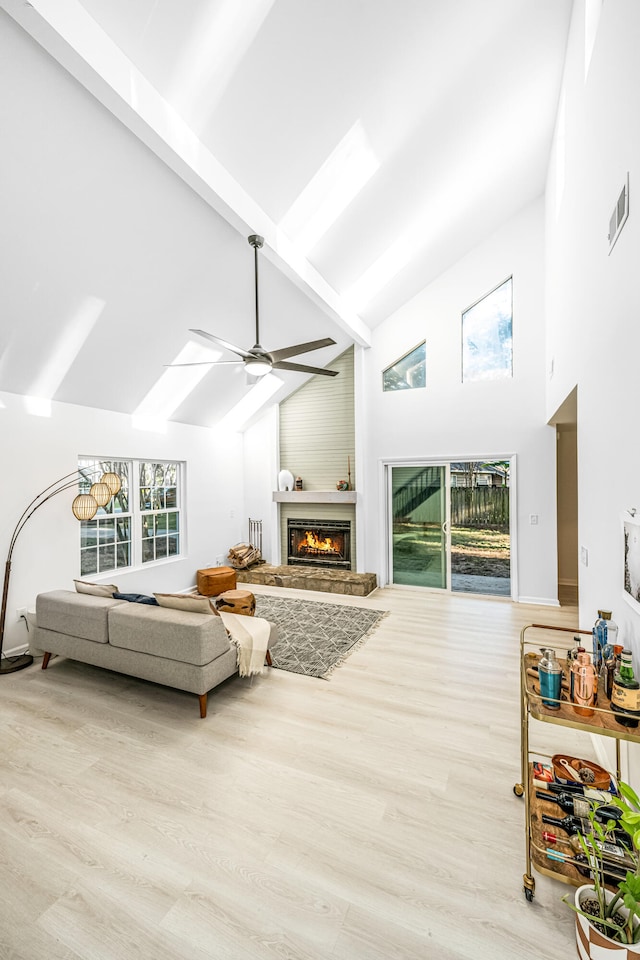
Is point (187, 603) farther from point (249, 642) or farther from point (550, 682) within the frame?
point (550, 682)

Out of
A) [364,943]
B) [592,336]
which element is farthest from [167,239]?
[364,943]

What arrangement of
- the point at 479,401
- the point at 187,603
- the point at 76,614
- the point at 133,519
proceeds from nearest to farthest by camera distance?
the point at 187,603 → the point at 76,614 → the point at 133,519 → the point at 479,401

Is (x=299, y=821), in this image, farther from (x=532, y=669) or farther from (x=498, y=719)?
(x=498, y=719)

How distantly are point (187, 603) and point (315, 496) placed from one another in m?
3.93

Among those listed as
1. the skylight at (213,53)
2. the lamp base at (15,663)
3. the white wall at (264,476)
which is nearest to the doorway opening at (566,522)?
the white wall at (264,476)

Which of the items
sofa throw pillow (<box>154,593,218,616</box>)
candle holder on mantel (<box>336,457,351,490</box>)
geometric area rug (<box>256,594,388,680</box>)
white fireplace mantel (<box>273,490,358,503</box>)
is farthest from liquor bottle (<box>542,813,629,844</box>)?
candle holder on mantel (<box>336,457,351,490</box>)

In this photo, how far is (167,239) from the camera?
3.66 metres

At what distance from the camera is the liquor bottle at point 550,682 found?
5.79ft

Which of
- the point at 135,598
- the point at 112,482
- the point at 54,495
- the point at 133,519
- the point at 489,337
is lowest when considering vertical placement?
the point at 135,598

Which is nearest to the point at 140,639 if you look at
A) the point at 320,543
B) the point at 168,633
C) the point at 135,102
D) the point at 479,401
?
the point at 168,633

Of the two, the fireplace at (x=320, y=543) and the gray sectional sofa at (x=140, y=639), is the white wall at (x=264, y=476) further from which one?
the gray sectional sofa at (x=140, y=639)

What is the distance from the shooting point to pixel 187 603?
3436mm

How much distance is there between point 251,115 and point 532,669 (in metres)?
3.84

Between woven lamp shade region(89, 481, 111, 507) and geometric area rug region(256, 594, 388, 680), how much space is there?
224cm
